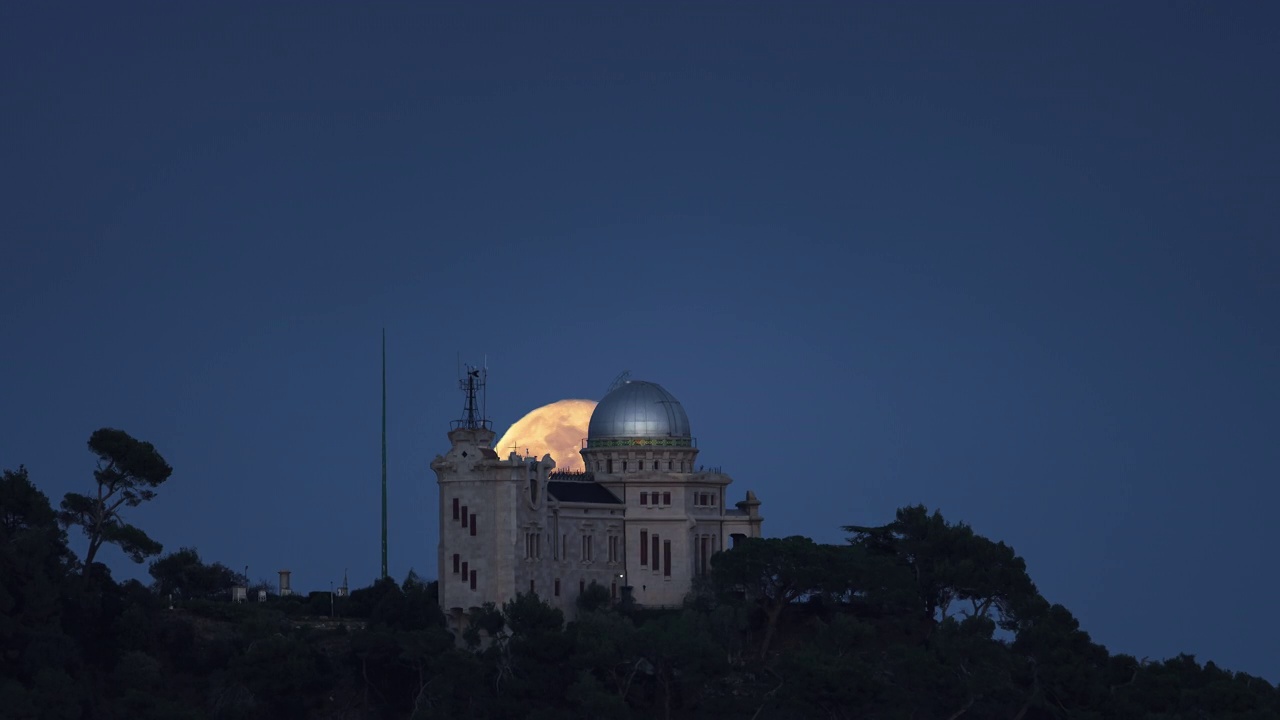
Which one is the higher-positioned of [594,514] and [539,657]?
[594,514]

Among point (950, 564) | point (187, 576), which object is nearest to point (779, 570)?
point (950, 564)

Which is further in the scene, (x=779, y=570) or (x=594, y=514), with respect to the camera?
(x=594, y=514)

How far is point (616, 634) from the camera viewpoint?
141000 millimetres

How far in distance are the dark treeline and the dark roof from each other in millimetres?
11506

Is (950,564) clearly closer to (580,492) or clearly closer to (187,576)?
(580,492)

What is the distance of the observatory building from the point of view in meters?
154

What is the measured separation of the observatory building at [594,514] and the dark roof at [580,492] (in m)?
0.14

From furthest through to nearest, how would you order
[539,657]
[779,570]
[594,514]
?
[594,514] → [779,570] → [539,657]

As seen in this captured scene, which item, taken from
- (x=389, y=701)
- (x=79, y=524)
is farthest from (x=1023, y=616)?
(x=79, y=524)

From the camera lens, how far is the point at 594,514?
163 meters

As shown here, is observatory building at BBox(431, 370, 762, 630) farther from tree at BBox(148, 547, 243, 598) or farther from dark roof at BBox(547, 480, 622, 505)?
tree at BBox(148, 547, 243, 598)

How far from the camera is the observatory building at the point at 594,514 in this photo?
15450cm

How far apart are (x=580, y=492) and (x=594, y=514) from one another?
2.01m

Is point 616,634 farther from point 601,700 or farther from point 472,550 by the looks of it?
point 472,550
